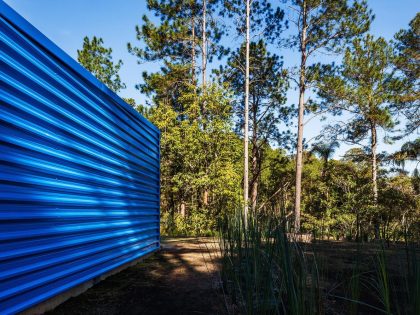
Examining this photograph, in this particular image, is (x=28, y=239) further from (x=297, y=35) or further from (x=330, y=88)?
(x=297, y=35)

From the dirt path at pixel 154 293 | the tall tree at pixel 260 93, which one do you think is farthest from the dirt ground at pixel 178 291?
the tall tree at pixel 260 93

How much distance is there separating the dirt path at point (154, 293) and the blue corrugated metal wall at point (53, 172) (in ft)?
0.54

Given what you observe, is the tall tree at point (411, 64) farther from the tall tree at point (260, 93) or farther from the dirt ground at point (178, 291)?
the dirt ground at point (178, 291)

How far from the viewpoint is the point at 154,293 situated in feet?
8.69

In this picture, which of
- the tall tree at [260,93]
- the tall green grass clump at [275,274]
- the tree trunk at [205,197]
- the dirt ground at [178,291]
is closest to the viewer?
the tall green grass clump at [275,274]

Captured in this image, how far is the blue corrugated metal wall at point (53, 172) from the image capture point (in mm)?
1876

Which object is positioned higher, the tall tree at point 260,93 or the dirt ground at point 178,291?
the tall tree at point 260,93

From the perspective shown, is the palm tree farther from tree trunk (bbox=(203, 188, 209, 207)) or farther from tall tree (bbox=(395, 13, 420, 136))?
tree trunk (bbox=(203, 188, 209, 207))

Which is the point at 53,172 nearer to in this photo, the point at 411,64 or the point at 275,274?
the point at 275,274

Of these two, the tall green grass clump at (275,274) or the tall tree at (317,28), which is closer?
the tall green grass clump at (275,274)

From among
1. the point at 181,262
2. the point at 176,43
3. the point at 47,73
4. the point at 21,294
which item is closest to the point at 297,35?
the point at 176,43

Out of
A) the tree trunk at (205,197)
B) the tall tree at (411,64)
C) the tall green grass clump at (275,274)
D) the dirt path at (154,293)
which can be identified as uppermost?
the tall tree at (411,64)

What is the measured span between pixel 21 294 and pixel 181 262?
2.31 metres

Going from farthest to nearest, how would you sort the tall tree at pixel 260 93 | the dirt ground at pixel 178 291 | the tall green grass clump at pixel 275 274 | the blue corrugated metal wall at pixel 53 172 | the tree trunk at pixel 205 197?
the tall tree at pixel 260 93
the tree trunk at pixel 205 197
the dirt ground at pixel 178 291
the blue corrugated metal wall at pixel 53 172
the tall green grass clump at pixel 275 274
